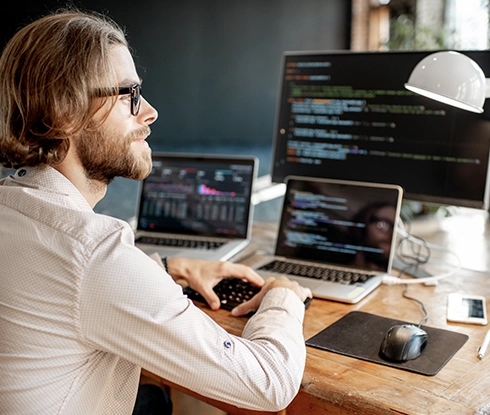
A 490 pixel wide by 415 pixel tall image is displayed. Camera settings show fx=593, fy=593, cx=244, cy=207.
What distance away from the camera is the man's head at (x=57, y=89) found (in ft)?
3.26

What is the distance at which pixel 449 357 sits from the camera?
1.10 metres

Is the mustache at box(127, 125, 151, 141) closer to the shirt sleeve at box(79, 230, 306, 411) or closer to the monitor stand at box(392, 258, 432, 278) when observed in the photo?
the shirt sleeve at box(79, 230, 306, 411)

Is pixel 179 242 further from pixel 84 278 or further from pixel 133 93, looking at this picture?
pixel 84 278

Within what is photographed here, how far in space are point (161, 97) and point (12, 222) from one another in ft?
13.6

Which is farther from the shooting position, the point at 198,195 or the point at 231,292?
the point at 198,195

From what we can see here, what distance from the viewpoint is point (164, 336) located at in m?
0.89

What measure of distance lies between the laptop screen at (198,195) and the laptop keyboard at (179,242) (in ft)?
0.14

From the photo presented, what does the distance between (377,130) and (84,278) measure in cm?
111

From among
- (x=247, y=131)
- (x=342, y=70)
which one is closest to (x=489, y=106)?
(x=342, y=70)

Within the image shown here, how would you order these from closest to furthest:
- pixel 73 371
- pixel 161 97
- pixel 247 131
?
pixel 73 371
pixel 161 97
pixel 247 131

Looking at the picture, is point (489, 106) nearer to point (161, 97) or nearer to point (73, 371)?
point (73, 371)

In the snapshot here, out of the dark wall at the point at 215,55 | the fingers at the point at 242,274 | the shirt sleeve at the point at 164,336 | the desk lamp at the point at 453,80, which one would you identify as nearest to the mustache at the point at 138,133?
the shirt sleeve at the point at 164,336

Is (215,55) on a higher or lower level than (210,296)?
higher

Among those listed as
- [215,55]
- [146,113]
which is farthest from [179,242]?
[215,55]
